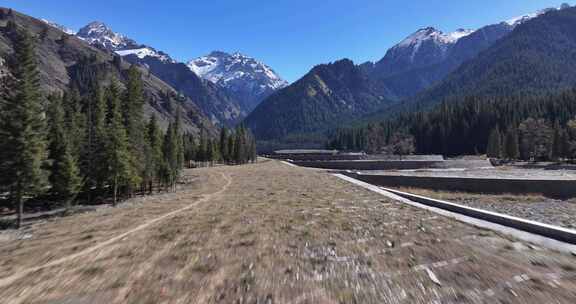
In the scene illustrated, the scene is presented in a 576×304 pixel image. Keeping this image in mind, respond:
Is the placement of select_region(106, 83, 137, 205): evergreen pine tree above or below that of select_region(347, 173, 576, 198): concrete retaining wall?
above

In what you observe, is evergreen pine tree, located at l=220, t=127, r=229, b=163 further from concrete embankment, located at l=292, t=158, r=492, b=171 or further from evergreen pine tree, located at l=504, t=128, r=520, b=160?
evergreen pine tree, located at l=504, t=128, r=520, b=160

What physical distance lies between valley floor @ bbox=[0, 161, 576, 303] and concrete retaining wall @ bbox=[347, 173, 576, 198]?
21.2m

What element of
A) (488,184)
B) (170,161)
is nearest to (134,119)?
(170,161)

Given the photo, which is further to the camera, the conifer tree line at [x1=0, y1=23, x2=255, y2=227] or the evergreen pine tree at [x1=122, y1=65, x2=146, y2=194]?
the evergreen pine tree at [x1=122, y1=65, x2=146, y2=194]

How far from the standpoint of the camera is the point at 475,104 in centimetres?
14962

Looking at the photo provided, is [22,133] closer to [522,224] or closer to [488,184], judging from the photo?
[522,224]

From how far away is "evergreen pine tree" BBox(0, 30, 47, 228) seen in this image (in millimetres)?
33469

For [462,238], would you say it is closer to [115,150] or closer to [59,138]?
[115,150]

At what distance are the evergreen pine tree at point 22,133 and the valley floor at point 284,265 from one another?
27.2 meters

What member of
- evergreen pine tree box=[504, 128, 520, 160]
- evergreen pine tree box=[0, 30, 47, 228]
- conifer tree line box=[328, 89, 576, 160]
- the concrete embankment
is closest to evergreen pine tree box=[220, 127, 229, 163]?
the concrete embankment

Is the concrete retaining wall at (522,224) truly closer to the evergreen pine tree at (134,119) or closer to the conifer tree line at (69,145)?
the conifer tree line at (69,145)

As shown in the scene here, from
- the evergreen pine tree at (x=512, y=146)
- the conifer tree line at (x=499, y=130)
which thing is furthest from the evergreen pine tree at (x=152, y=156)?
the conifer tree line at (x=499, y=130)

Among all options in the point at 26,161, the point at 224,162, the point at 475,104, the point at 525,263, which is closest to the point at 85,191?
the point at 26,161

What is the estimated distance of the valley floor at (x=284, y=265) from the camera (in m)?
6.30
